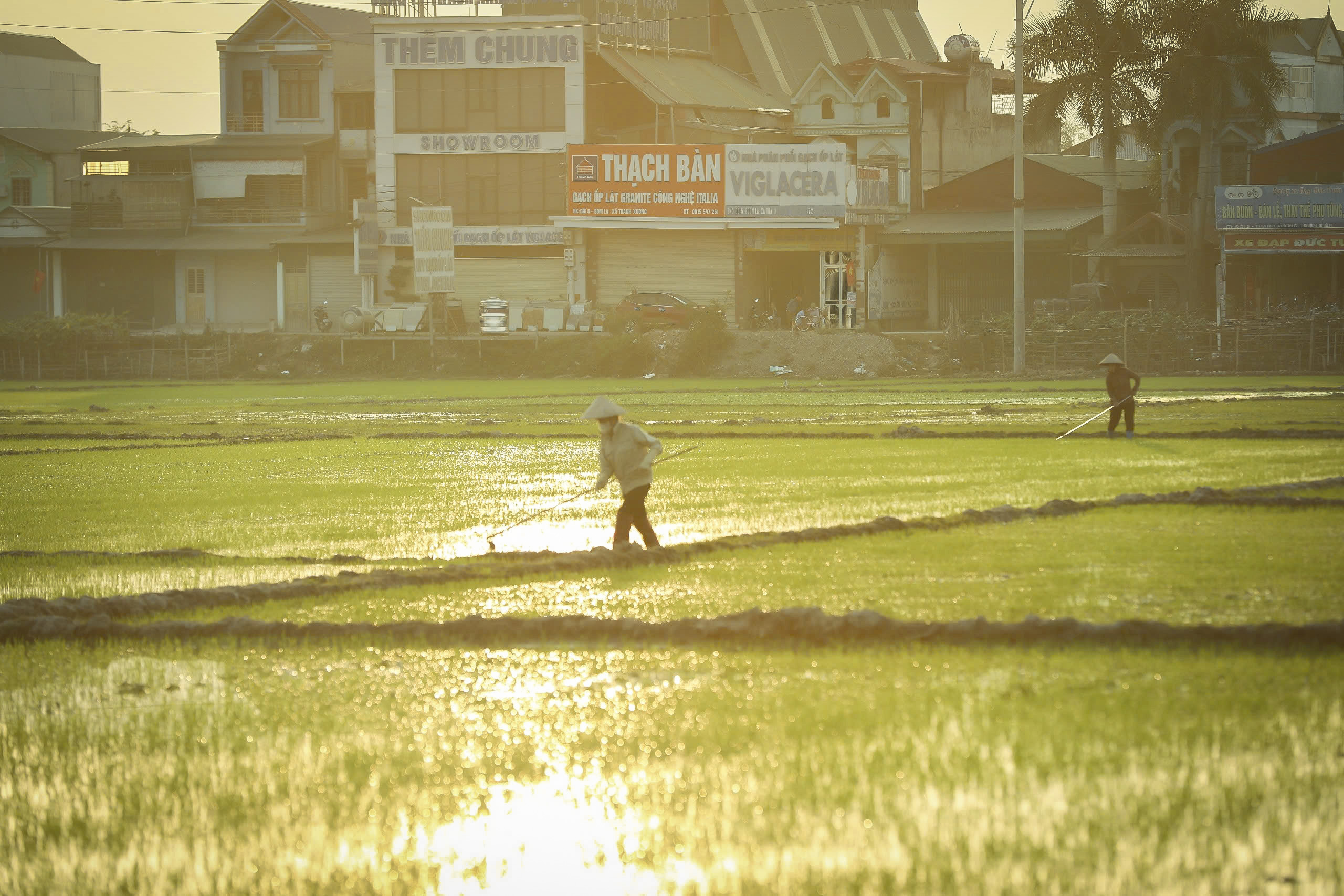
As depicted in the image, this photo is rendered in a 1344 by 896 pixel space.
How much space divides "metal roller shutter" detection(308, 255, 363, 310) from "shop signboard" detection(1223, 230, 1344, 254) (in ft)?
110

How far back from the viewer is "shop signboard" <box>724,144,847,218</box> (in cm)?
5562

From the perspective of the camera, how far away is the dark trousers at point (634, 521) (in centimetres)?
1341

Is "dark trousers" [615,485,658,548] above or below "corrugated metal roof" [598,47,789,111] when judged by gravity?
below

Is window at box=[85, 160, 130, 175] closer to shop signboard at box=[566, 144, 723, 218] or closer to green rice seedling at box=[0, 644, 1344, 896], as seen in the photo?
shop signboard at box=[566, 144, 723, 218]

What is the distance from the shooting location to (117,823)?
22.1 ft

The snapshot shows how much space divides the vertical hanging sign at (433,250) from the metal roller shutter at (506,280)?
22.4 feet

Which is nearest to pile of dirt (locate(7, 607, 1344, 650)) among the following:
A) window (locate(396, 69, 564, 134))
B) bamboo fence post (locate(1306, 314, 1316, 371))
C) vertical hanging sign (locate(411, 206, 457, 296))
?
bamboo fence post (locate(1306, 314, 1316, 371))

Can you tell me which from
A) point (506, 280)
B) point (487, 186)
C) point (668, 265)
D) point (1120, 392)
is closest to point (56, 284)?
point (487, 186)

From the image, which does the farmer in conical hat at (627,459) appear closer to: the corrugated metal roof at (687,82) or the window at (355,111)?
the corrugated metal roof at (687,82)

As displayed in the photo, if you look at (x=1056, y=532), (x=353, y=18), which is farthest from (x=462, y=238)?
(x=1056, y=532)

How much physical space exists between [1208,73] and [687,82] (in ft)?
71.0

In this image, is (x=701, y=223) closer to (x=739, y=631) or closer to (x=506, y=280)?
(x=506, y=280)

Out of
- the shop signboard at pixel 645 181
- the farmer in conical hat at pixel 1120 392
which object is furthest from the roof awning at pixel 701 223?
the farmer in conical hat at pixel 1120 392

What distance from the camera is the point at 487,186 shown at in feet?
197
